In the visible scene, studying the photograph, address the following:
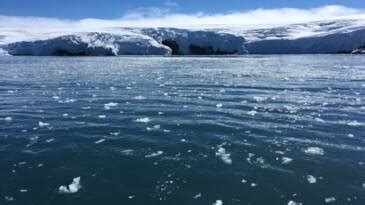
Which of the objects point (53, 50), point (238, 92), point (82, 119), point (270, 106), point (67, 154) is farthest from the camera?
point (53, 50)

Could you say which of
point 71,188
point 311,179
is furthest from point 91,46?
point 311,179

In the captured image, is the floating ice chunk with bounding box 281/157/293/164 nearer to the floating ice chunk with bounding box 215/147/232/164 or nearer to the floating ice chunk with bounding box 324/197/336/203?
the floating ice chunk with bounding box 215/147/232/164

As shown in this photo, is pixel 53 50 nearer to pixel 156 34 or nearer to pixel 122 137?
pixel 156 34

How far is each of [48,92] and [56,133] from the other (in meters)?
11.9

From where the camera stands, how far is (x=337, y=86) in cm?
2892

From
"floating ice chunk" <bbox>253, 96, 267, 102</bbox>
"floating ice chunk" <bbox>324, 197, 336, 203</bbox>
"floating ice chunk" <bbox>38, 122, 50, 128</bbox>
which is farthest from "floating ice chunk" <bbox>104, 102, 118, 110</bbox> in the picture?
"floating ice chunk" <bbox>324, 197, 336, 203</bbox>

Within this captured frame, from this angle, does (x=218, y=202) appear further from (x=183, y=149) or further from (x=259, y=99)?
(x=259, y=99)

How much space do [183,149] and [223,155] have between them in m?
1.30


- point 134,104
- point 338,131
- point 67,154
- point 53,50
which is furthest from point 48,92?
point 53,50

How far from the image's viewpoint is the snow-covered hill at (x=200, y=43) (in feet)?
320

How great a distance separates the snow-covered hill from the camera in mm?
97625

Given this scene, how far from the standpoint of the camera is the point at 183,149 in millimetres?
13414

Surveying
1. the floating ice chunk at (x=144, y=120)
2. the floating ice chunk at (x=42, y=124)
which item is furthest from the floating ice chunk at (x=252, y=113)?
the floating ice chunk at (x=42, y=124)

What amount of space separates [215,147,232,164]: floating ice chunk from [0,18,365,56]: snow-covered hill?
8908 centimetres
